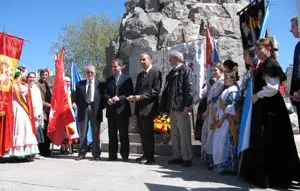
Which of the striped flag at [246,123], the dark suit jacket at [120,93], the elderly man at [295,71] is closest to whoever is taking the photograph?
the elderly man at [295,71]

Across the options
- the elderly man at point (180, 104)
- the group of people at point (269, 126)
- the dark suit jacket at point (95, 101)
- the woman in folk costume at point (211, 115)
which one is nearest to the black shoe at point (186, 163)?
the elderly man at point (180, 104)

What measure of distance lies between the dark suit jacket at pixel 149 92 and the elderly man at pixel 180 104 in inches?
7.4

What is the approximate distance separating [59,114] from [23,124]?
955 mm

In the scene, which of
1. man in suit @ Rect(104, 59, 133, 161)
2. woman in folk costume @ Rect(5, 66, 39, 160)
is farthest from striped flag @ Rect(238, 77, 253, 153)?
woman in folk costume @ Rect(5, 66, 39, 160)

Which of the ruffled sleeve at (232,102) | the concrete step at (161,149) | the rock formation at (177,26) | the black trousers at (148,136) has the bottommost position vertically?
the concrete step at (161,149)

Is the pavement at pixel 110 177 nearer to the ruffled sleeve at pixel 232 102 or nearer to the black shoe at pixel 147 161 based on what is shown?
the black shoe at pixel 147 161

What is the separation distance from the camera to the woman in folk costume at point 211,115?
6.19 metres

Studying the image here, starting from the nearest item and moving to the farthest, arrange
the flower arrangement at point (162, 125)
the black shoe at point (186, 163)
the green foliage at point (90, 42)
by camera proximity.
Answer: the black shoe at point (186, 163) → the flower arrangement at point (162, 125) → the green foliage at point (90, 42)

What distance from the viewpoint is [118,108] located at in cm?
712

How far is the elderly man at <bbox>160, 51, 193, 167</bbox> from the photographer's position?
6.49 m

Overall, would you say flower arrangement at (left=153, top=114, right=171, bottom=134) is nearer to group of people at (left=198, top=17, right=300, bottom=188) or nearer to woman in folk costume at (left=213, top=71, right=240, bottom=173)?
woman in folk costume at (left=213, top=71, right=240, bottom=173)

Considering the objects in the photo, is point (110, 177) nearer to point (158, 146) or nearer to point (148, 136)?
point (148, 136)

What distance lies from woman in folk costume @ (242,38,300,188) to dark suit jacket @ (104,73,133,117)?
292 cm

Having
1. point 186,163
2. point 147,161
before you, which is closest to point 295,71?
point 186,163
